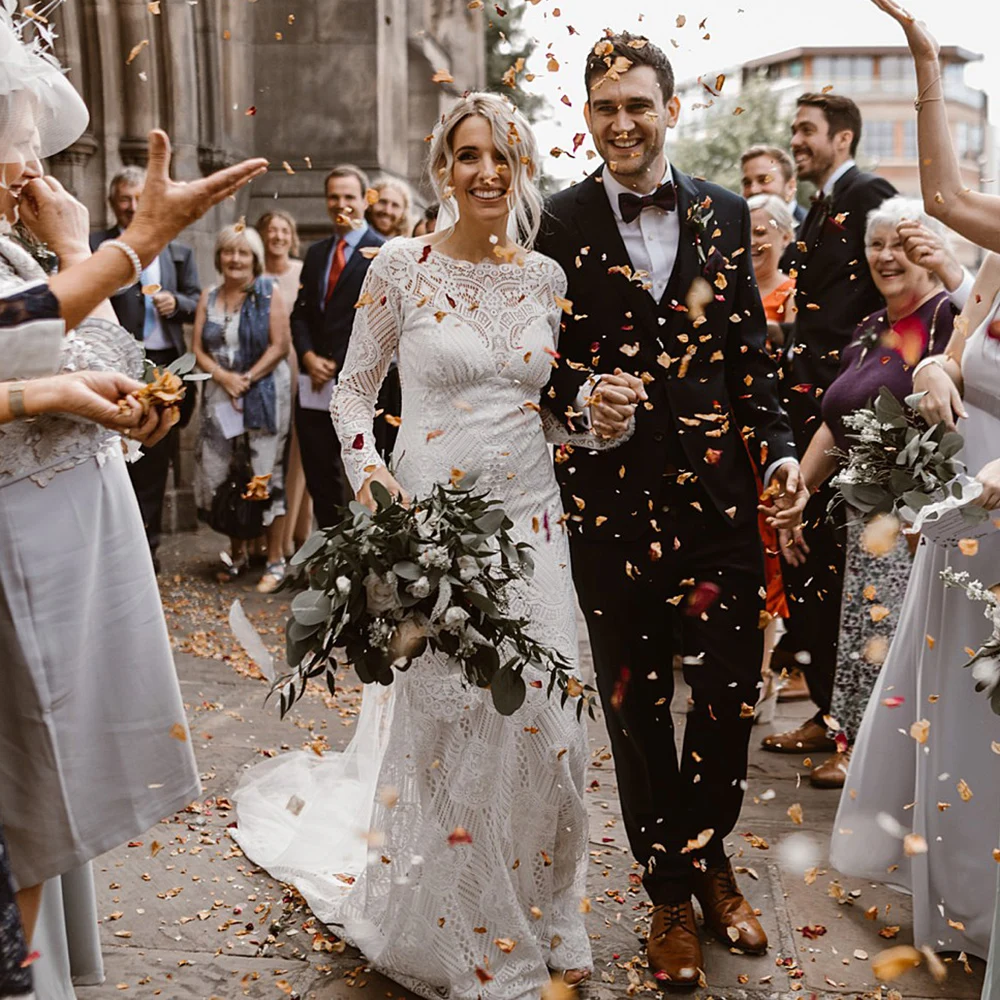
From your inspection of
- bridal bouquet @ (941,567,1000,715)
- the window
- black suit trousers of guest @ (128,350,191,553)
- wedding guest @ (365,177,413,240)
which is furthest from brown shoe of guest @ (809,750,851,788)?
the window

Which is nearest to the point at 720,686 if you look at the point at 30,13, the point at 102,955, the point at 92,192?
the point at 102,955

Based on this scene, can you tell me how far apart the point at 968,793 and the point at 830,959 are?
62 cm

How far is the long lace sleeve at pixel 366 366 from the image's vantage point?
11.0ft

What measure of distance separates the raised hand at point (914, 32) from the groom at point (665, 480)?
0.62 metres

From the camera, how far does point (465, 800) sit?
10.4 feet

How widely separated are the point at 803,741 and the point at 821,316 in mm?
1883

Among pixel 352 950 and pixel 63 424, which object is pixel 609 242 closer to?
pixel 63 424

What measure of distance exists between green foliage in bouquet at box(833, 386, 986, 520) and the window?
81405 millimetres

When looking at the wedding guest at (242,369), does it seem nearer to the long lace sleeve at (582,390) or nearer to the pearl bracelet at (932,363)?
the long lace sleeve at (582,390)

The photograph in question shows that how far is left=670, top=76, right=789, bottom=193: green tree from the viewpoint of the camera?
1312 inches

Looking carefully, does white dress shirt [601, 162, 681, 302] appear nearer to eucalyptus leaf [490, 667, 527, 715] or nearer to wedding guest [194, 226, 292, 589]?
eucalyptus leaf [490, 667, 527, 715]

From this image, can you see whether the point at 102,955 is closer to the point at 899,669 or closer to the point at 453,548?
the point at 453,548

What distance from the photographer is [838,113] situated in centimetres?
597

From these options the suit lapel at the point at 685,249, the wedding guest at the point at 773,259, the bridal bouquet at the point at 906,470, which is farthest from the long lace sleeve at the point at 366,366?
the wedding guest at the point at 773,259
